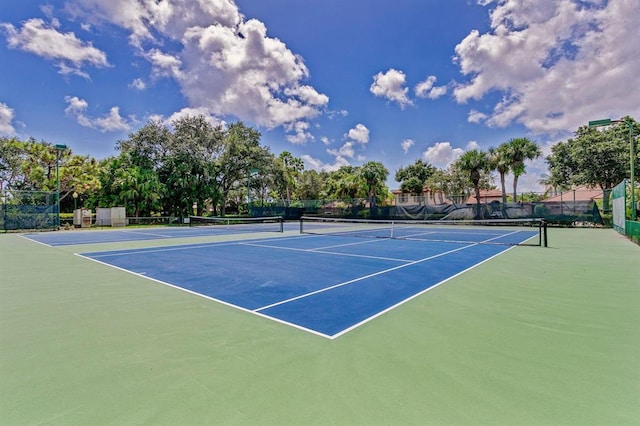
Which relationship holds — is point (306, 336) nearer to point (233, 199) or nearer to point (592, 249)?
point (592, 249)

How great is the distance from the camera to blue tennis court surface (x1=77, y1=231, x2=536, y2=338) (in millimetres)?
4457

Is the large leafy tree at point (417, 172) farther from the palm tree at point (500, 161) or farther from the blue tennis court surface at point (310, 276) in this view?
the blue tennis court surface at point (310, 276)

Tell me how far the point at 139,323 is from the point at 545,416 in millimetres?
4171

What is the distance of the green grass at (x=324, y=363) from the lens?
222 centimetres

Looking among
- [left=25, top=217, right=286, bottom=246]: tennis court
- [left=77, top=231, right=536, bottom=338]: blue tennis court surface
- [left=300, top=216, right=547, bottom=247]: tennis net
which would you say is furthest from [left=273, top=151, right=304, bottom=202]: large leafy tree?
[left=77, top=231, right=536, bottom=338]: blue tennis court surface

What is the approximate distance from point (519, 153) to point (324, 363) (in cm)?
Answer: 3115

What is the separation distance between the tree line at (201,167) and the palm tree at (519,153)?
0.07 meters

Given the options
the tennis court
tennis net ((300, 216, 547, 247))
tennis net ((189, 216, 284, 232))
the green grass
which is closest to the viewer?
the green grass

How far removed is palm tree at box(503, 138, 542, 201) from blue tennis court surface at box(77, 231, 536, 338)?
21.4m

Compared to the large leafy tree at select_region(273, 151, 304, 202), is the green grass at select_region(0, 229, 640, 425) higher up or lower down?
lower down

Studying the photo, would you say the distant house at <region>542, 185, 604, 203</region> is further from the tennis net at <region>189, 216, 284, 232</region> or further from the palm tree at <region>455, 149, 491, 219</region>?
the tennis net at <region>189, 216, 284, 232</region>

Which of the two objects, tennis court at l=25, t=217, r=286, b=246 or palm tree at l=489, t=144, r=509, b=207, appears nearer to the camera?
tennis court at l=25, t=217, r=286, b=246

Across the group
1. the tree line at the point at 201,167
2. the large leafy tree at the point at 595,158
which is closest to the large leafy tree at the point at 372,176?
the tree line at the point at 201,167

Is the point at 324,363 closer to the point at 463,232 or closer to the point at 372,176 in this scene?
the point at 463,232
